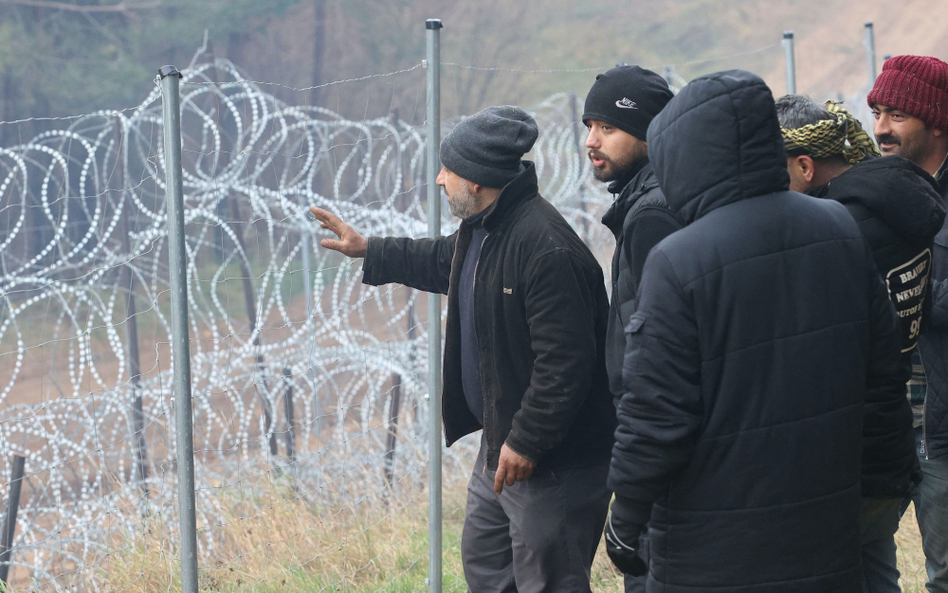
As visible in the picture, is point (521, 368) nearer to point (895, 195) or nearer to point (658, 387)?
point (658, 387)

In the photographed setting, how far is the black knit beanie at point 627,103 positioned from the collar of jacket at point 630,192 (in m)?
0.10

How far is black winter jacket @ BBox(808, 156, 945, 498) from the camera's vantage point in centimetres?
220

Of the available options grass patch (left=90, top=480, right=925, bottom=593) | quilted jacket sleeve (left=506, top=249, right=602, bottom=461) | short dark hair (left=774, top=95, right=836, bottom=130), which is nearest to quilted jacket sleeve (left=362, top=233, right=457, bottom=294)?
quilted jacket sleeve (left=506, top=249, right=602, bottom=461)

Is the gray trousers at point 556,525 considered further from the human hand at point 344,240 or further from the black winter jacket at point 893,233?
the human hand at point 344,240

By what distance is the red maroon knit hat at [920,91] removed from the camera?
2.58 meters

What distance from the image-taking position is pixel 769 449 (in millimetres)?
1855

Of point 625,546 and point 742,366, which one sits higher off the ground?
point 742,366

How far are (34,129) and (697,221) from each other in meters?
24.0

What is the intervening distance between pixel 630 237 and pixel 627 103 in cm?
48

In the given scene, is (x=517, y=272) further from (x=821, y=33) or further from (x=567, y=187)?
(x=821, y=33)

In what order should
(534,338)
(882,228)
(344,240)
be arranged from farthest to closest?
(344,240) → (534,338) → (882,228)

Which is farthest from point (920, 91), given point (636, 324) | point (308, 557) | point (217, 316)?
point (217, 316)

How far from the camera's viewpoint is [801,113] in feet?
8.00

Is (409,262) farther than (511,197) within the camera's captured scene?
Yes
